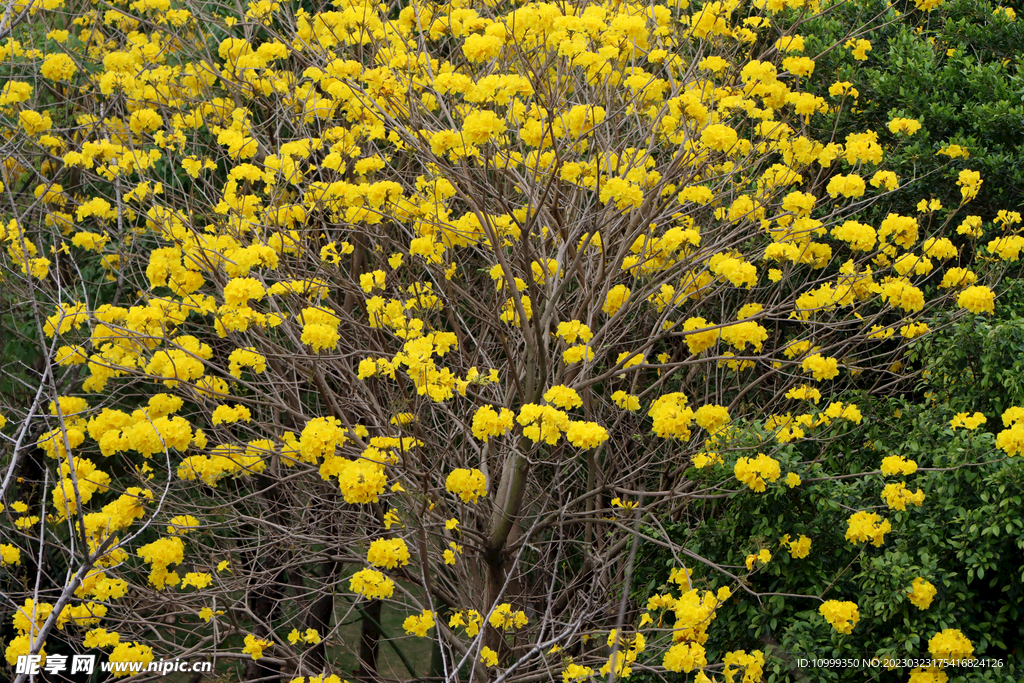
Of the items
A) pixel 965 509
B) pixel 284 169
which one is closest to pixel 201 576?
pixel 284 169

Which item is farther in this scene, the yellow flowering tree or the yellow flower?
the yellow flower

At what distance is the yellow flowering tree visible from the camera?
3.82 m

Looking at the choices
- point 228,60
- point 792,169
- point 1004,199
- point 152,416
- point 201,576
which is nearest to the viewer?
point 152,416

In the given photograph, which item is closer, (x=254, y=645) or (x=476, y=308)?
(x=254, y=645)

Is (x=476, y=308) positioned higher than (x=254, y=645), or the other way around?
(x=476, y=308)

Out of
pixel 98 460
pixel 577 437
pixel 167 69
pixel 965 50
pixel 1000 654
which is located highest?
pixel 965 50

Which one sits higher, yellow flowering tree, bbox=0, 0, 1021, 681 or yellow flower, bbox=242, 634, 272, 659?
yellow flowering tree, bbox=0, 0, 1021, 681

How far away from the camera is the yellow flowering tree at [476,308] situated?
150 inches

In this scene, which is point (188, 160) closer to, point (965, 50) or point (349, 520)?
point (349, 520)

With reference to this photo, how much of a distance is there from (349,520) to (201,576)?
4.09 feet

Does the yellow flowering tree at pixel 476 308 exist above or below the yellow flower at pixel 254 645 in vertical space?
above

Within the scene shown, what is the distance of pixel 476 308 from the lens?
524cm

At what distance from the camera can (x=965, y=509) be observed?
353 centimetres

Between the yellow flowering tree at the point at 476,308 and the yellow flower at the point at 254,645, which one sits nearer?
the yellow flowering tree at the point at 476,308
